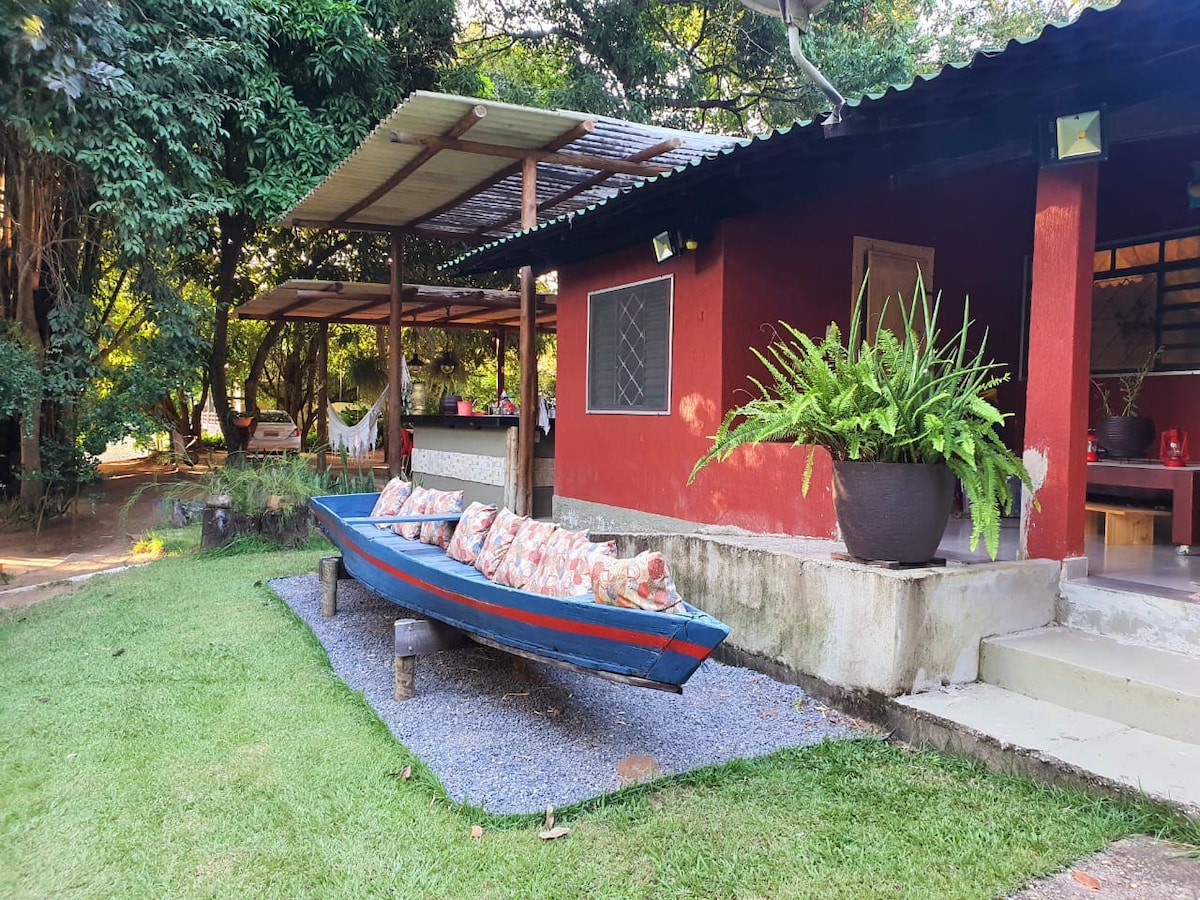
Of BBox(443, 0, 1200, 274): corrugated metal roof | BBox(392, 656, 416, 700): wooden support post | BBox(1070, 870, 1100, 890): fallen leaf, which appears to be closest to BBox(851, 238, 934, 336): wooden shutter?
BBox(443, 0, 1200, 274): corrugated metal roof

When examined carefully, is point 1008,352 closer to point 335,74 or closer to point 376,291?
point 376,291

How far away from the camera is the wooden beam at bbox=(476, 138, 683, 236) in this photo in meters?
7.49

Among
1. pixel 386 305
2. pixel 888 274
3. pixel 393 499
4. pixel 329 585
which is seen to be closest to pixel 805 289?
pixel 888 274

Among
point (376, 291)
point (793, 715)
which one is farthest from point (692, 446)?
point (376, 291)

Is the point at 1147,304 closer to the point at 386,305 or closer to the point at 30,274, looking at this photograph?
the point at 386,305

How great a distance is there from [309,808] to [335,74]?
38.5 ft

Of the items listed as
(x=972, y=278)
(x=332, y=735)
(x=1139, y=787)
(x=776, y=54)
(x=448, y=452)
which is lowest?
(x=332, y=735)

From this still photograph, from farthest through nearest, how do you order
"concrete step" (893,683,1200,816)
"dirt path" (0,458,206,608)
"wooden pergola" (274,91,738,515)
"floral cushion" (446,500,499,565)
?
"dirt path" (0,458,206,608), "wooden pergola" (274,91,738,515), "floral cushion" (446,500,499,565), "concrete step" (893,683,1200,816)

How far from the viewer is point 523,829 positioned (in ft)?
9.29

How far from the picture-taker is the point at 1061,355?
377 centimetres

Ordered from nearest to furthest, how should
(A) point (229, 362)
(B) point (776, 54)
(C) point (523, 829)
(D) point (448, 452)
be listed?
(C) point (523, 829) → (D) point (448, 452) → (B) point (776, 54) → (A) point (229, 362)

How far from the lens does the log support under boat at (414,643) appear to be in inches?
161

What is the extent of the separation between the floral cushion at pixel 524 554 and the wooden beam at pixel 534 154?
12.7 ft

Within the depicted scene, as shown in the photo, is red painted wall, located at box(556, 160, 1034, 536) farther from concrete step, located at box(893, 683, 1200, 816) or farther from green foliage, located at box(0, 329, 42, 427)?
green foliage, located at box(0, 329, 42, 427)
